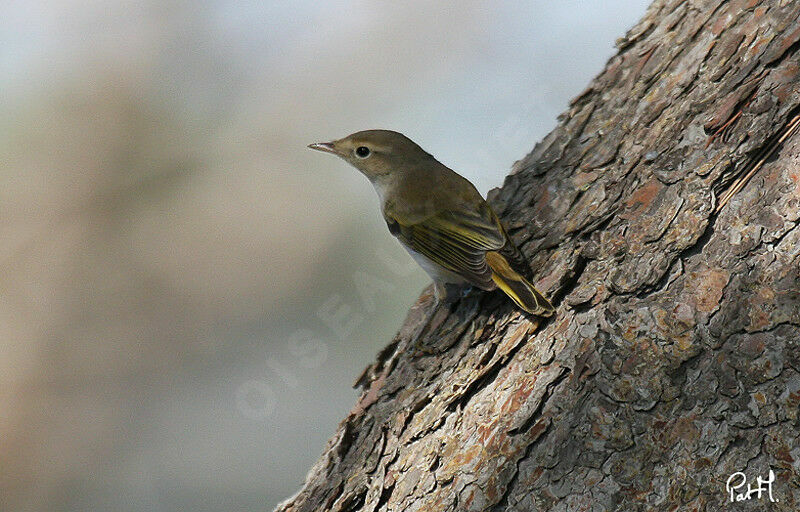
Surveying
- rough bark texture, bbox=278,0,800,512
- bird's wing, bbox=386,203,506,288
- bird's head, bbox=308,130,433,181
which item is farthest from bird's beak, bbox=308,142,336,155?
rough bark texture, bbox=278,0,800,512

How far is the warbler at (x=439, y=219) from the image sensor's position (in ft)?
8.43

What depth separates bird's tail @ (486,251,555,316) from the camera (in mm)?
2242

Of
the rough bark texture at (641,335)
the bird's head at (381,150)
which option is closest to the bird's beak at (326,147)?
the bird's head at (381,150)

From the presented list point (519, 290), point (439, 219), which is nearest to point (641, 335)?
point (519, 290)

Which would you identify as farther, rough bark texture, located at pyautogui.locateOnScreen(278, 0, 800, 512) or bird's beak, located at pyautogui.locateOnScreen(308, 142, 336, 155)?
bird's beak, located at pyautogui.locateOnScreen(308, 142, 336, 155)

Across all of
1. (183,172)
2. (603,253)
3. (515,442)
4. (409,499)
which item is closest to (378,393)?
(409,499)

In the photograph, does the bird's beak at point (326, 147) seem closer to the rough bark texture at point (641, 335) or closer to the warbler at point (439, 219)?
the warbler at point (439, 219)

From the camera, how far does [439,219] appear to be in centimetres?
331

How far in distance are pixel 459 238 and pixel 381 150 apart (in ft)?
2.80

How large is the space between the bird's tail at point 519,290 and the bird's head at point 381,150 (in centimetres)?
127

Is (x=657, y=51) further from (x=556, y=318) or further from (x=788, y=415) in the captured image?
(x=788, y=415)

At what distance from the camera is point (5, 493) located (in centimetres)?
553

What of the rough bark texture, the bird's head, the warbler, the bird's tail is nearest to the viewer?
Result: the rough bark texture

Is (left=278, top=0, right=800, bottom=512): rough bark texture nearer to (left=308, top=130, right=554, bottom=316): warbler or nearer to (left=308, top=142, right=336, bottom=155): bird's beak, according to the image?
(left=308, top=130, right=554, bottom=316): warbler
